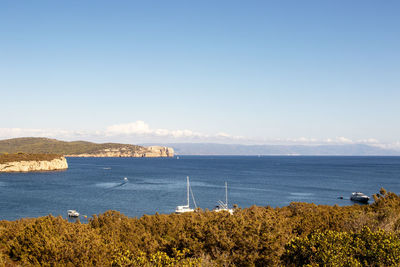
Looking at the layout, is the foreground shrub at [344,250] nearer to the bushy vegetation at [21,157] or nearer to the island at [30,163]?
the island at [30,163]

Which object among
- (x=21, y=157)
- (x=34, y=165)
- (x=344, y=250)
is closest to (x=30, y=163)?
(x=34, y=165)

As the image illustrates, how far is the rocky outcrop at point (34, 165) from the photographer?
5994 inches

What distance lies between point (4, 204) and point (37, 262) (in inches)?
2489

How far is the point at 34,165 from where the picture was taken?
15925 centimetres

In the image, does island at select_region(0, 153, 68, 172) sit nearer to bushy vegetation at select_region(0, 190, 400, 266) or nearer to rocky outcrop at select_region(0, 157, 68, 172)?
rocky outcrop at select_region(0, 157, 68, 172)

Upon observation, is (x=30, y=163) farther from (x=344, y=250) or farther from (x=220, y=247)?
(x=344, y=250)

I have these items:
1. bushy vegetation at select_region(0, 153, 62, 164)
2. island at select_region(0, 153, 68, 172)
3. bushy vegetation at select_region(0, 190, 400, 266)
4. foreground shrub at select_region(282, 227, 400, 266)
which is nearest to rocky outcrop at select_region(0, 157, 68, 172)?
island at select_region(0, 153, 68, 172)

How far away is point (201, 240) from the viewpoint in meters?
18.5

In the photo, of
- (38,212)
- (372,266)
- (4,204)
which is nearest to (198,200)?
(38,212)

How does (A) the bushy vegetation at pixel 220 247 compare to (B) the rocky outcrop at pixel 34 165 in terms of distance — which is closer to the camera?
(A) the bushy vegetation at pixel 220 247

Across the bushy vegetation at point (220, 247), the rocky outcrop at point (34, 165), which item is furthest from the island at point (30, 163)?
the bushy vegetation at point (220, 247)

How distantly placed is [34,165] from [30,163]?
2117mm

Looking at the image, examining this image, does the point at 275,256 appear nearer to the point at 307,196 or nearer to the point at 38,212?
the point at 38,212

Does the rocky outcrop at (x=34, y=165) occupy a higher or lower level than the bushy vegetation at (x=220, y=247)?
lower
